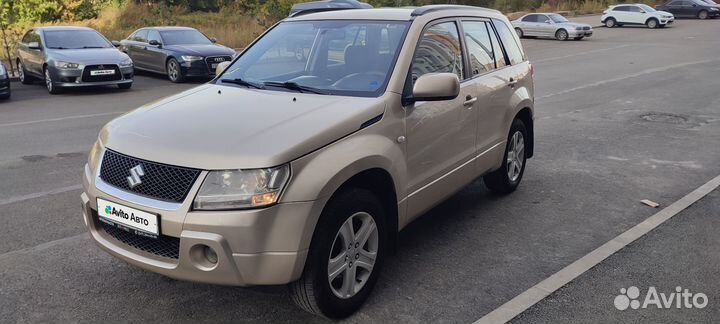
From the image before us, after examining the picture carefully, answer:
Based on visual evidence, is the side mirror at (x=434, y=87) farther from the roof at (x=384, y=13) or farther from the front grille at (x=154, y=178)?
the front grille at (x=154, y=178)

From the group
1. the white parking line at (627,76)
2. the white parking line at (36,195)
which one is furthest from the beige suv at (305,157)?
the white parking line at (627,76)

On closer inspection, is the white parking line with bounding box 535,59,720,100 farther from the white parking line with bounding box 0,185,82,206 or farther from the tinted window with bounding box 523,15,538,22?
the tinted window with bounding box 523,15,538,22

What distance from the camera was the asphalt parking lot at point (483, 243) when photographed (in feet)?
11.8

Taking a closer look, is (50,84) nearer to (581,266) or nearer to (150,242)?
(150,242)

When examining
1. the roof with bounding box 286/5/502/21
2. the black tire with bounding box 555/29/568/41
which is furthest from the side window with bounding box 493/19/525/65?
the black tire with bounding box 555/29/568/41

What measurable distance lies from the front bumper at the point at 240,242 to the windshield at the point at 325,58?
3.84ft

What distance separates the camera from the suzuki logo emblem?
318cm

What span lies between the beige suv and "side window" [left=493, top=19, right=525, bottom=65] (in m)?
0.73

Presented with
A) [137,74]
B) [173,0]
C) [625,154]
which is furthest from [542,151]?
[173,0]

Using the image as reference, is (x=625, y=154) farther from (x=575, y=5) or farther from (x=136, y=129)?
(x=575, y=5)

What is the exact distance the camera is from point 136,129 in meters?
3.45

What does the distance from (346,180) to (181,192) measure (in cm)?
87

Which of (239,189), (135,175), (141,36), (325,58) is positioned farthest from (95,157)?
(141,36)

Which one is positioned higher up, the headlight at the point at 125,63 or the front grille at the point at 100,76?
the headlight at the point at 125,63
